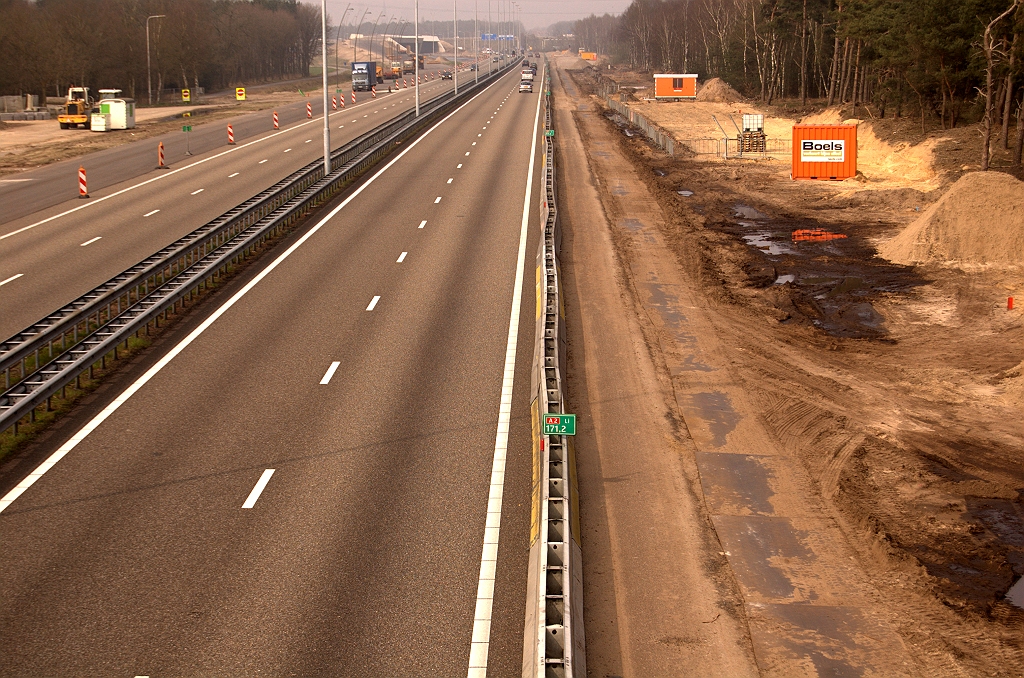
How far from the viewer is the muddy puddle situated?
1162 inches

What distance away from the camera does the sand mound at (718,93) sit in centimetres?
11394

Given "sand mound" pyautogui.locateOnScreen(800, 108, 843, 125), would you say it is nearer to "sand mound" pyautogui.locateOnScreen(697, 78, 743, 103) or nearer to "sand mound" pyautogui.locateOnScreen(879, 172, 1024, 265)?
"sand mound" pyautogui.locateOnScreen(697, 78, 743, 103)

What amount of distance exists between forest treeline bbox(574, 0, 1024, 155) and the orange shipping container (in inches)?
272

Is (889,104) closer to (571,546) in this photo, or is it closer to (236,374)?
(236,374)

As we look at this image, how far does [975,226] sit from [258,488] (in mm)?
27881

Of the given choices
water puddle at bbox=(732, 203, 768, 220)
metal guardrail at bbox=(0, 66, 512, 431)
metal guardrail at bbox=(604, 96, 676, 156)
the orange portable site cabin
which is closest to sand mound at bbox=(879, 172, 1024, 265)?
water puddle at bbox=(732, 203, 768, 220)

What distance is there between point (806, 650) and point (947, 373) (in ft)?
43.5

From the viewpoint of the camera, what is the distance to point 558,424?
1518cm

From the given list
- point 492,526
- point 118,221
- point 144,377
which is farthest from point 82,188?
point 492,526

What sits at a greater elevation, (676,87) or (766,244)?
(676,87)

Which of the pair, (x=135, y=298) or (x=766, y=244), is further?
(x=766, y=244)

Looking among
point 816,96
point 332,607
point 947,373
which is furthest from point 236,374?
point 816,96

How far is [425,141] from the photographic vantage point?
66.3 m

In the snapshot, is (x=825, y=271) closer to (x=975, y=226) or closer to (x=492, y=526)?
(x=975, y=226)
